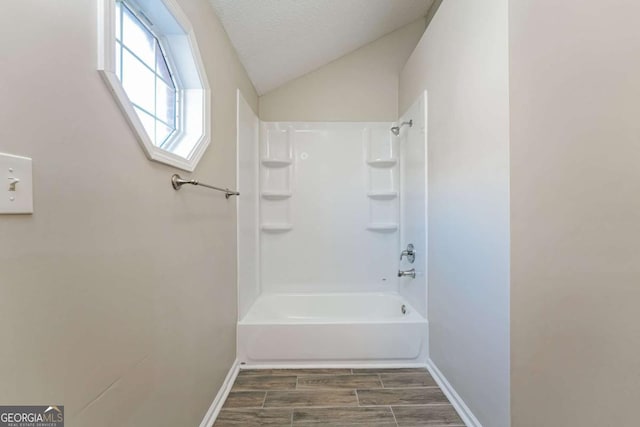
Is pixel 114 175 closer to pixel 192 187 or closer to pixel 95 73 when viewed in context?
pixel 95 73

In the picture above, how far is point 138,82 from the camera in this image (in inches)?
49.9

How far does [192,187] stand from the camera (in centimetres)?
143

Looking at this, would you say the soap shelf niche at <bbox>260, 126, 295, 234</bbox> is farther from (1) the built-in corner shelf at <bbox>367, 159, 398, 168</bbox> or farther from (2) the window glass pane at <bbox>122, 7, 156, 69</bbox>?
(2) the window glass pane at <bbox>122, 7, 156, 69</bbox>

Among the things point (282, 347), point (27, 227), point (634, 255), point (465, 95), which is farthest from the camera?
point (282, 347)

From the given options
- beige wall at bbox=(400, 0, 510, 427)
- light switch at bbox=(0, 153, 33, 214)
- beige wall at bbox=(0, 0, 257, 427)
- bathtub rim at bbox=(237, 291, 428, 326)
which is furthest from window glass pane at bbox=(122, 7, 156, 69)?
bathtub rim at bbox=(237, 291, 428, 326)

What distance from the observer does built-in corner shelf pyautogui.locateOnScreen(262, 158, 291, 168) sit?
2.97 metres

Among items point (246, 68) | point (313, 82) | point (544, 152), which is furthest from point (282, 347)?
point (313, 82)

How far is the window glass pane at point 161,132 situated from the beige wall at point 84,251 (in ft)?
1.10

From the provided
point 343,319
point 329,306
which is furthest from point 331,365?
point 329,306

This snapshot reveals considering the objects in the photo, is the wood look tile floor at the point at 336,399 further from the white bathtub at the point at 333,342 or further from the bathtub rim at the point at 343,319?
the bathtub rim at the point at 343,319

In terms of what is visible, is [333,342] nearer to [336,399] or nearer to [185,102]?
[336,399]

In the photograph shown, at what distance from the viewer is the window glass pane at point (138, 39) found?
119 centimetres

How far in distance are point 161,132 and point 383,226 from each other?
85.0 inches

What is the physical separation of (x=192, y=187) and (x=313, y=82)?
204 centimetres
